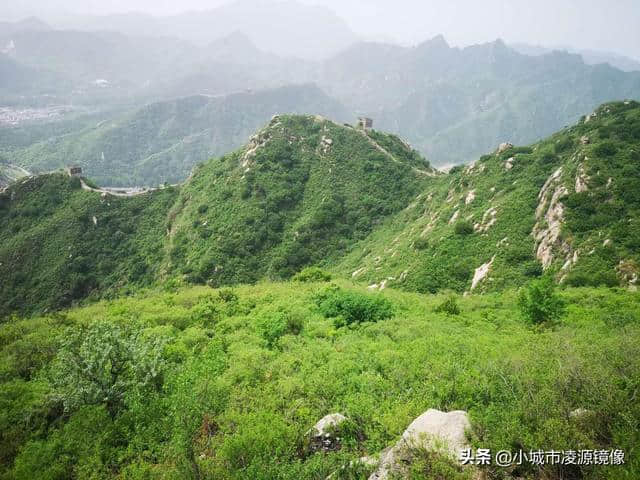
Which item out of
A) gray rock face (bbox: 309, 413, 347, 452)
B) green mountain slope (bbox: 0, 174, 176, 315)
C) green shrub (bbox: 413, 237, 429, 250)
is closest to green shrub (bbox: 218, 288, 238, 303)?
gray rock face (bbox: 309, 413, 347, 452)

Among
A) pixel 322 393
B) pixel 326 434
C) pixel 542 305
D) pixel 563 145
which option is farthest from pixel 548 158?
pixel 326 434

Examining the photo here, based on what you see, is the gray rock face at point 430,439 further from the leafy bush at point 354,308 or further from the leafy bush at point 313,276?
the leafy bush at point 313,276

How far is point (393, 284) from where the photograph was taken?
4581 cm

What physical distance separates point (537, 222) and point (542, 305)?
20428 mm

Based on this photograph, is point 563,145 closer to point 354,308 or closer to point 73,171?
point 354,308

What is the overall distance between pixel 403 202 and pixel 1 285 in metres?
89.3

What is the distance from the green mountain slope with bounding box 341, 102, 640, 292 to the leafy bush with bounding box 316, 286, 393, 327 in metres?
14.1

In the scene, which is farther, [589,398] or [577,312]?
[577,312]

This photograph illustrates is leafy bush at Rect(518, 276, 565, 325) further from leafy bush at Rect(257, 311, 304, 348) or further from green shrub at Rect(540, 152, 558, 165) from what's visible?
green shrub at Rect(540, 152, 558, 165)

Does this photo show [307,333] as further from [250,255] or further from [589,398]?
[250,255]

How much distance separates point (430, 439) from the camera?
12320mm

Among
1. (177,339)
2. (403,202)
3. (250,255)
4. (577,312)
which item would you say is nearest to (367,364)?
(177,339)

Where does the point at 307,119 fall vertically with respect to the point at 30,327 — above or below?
above

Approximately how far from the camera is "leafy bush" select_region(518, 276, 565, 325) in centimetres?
2611
